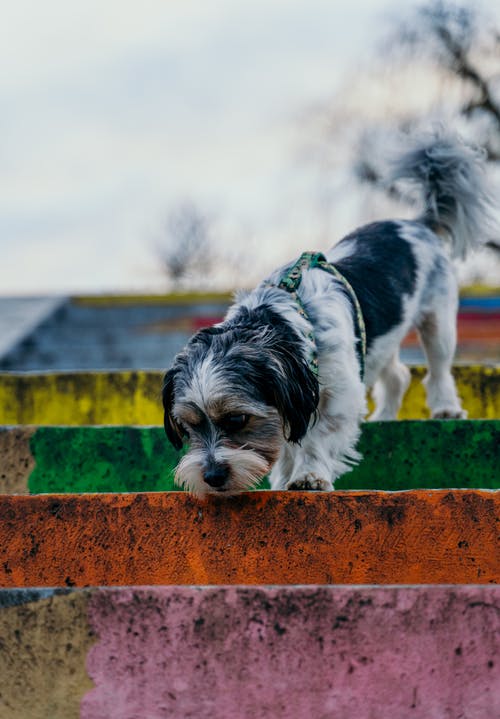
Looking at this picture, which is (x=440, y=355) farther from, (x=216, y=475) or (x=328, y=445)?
(x=216, y=475)

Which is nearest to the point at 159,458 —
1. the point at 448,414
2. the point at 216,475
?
the point at 216,475

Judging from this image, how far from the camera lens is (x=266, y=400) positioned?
127 inches

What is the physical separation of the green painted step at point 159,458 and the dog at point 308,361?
198 millimetres

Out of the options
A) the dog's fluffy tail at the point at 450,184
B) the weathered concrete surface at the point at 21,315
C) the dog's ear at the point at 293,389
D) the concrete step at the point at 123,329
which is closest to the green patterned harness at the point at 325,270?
the dog's ear at the point at 293,389

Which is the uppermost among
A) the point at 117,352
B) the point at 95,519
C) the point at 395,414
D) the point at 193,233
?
the point at 95,519

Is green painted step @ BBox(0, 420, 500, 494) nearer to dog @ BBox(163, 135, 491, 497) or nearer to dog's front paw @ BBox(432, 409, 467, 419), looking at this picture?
dog @ BBox(163, 135, 491, 497)

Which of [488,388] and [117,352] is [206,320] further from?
[488,388]

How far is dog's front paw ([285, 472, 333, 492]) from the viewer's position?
340 cm

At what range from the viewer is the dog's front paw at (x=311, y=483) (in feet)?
11.2

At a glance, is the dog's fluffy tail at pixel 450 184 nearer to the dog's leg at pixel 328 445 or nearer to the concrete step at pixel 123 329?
the dog's leg at pixel 328 445

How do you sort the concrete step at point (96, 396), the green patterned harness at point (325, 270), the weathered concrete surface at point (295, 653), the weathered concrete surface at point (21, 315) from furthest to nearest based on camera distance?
the weathered concrete surface at point (21, 315) → the concrete step at point (96, 396) → the green patterned harness at point (325, 270) → the weathered concrete surface at point (295, 653)

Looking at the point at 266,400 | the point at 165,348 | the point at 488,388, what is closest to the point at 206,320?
the point at 165,348

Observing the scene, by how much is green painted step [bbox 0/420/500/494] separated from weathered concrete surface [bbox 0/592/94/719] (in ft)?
5.98

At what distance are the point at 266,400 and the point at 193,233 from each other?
3556 cm
